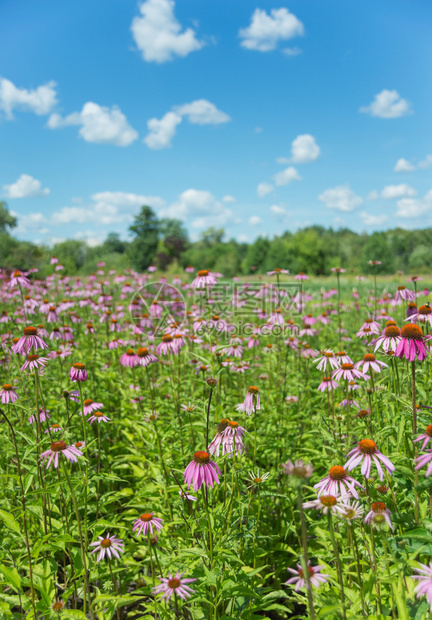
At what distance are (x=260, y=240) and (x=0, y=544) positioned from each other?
168 ft

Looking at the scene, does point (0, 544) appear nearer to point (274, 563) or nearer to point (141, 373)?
point (274, 563)

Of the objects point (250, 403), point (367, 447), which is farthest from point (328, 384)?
point (367, 447)

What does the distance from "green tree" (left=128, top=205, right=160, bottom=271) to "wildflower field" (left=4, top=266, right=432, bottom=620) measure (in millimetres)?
42875

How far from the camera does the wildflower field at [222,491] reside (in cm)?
156

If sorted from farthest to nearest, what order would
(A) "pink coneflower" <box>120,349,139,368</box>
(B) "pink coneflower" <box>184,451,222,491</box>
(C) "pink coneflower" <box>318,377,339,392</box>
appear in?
1. (A) "pink coneflower" <box>120,349,139,368</box>
2. (C) "pink coneflower" <box>318,377,339,392</box>
3. (B) "pink coneflower" <box>184,451,222,491</box>

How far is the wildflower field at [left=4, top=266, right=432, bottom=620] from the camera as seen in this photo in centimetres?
156

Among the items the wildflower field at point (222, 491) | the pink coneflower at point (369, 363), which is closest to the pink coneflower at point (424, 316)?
the wildflower field at point (222, 491)

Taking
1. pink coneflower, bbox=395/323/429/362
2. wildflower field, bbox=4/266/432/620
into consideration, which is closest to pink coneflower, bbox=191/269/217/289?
wildflower field, bbox=4/266/432/620

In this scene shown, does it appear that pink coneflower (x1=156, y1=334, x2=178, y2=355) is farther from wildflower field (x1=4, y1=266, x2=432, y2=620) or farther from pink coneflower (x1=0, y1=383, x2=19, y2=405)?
pink coneflower (x1=0, y1=383, x2=19, y2=405)

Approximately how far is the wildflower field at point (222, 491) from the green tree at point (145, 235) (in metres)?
42.9

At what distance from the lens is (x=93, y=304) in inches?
257

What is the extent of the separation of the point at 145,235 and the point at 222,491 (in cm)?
5525

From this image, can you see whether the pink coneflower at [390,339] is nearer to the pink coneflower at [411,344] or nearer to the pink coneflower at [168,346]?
the pink coneflower at [411,344]

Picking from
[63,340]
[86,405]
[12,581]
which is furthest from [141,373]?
[12,581]
